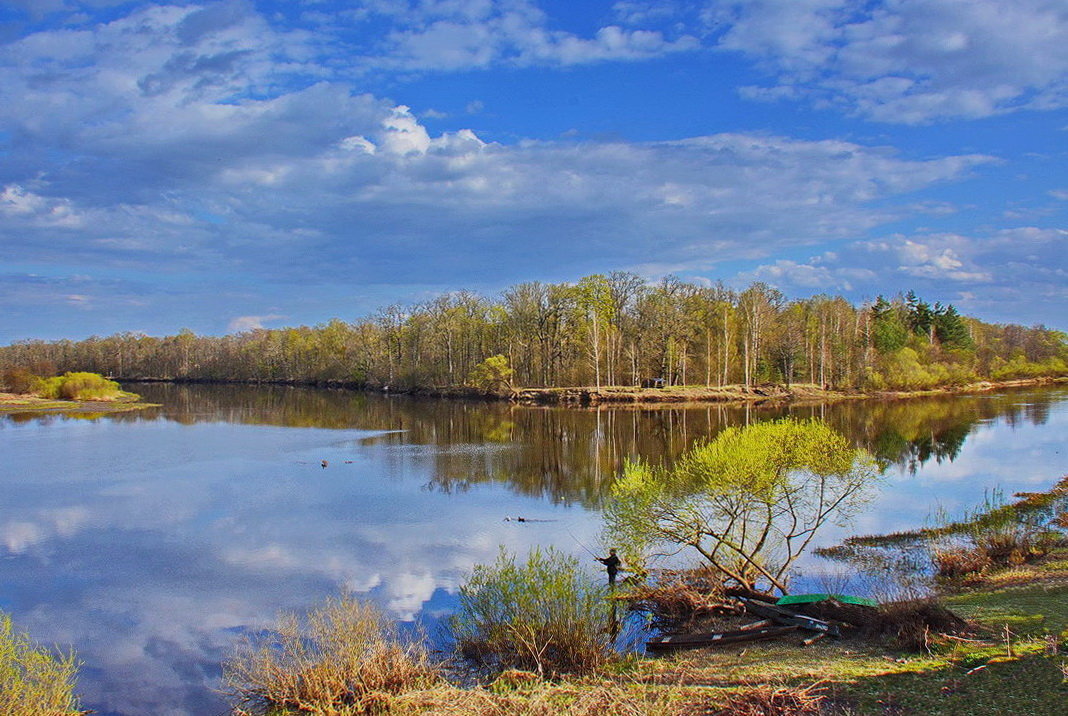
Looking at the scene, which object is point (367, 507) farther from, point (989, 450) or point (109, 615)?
point (989, 450)

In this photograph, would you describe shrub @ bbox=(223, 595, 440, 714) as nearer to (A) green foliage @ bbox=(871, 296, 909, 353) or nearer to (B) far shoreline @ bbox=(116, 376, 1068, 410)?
(B) far shoreline @ bbox=(116, 376, 1068, 410)

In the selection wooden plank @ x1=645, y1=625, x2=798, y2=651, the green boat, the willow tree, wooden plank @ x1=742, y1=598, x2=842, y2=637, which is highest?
the willow tree

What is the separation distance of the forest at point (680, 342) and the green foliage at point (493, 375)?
0.40 m

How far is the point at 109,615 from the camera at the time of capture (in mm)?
19188

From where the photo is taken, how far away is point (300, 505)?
32.6 meters

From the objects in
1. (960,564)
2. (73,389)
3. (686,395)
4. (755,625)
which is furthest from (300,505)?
(73,389)

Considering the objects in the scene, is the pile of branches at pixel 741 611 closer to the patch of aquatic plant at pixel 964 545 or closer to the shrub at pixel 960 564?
the patch of aquatic plant at pixel 964 545

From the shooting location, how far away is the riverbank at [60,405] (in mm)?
84875

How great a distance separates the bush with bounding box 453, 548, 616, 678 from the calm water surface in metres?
3.49

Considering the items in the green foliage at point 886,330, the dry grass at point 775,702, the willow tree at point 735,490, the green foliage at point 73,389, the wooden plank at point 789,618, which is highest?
the green foliage at point 886,330

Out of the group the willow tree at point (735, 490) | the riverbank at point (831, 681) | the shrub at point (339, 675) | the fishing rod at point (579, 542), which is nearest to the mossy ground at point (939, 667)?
the riverbank at point (831, 681)

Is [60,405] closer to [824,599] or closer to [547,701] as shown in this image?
[547,701]

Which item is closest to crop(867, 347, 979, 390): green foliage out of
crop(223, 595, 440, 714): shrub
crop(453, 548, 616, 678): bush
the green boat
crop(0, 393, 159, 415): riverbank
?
the green boat

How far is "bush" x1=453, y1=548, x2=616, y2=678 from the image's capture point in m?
14.5
